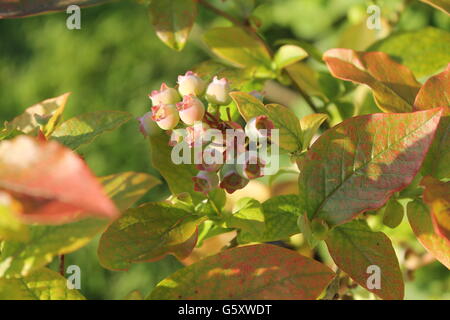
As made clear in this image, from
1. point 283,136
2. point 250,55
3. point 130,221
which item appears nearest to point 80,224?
point 130,221

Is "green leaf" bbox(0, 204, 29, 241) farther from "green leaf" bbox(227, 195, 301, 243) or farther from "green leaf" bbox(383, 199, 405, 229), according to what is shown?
"green leaf" bbox(383, 199, 405, 229)

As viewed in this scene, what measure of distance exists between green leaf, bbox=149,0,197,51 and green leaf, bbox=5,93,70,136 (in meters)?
0.15

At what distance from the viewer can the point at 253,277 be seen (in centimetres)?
48

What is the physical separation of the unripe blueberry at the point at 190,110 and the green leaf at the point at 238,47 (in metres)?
0.24

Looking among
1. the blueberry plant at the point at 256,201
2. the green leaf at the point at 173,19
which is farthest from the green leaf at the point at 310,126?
the green leaf at the point at 173,19

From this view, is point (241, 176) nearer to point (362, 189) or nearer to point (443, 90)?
point (362, 189)

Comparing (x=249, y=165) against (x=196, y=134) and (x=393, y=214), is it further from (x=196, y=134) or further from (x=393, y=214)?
(x=393, y=214)

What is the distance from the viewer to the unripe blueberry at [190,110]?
0.56 metres

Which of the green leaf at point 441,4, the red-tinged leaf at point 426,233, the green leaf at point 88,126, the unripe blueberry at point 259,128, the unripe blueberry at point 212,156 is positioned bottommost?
the red-tinged leaf at point 426,233

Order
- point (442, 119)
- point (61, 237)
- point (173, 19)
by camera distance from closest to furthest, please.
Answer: point (61, 237), point (442, 119), point (173, 19)

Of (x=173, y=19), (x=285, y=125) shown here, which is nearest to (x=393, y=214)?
(x=285, y=125)

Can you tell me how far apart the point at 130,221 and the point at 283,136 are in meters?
0.16

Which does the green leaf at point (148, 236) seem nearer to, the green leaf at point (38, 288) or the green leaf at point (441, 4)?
the green leaf at point (38, 288)

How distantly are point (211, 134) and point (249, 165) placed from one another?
0.16 feet
